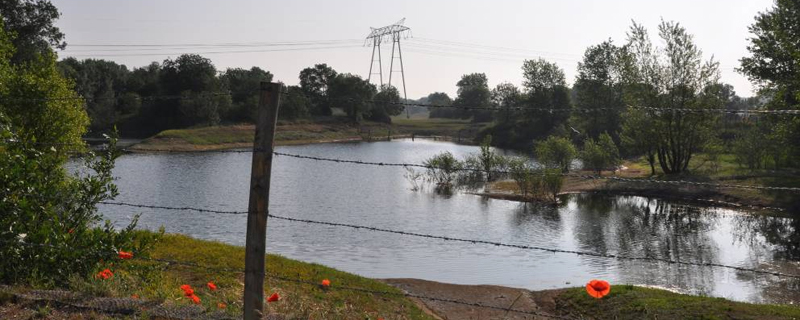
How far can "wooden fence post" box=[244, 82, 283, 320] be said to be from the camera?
28.0ft

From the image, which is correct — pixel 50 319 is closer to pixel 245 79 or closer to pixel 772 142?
pixel 772 142

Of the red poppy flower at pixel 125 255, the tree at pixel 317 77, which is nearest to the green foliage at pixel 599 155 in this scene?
the red poppy flower at pixel 125 255

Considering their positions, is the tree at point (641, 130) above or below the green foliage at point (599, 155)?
above

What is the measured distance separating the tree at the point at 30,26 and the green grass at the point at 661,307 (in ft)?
217

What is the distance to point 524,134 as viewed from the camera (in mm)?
118938

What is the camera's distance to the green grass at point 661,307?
20.1m

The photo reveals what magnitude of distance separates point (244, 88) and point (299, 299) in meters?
122

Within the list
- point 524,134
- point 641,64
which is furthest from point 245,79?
point 641,64

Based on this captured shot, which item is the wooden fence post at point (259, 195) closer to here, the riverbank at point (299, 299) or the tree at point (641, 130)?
the riverbank at point (299, 299)

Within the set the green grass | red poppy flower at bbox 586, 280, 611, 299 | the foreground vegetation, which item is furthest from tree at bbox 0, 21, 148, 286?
the green grass

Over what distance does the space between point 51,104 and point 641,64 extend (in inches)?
2162

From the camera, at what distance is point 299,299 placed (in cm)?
1584

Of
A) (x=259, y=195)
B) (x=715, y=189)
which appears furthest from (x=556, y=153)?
(x=259, y=195)

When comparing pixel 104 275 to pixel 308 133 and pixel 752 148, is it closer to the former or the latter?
pixel 752 148
